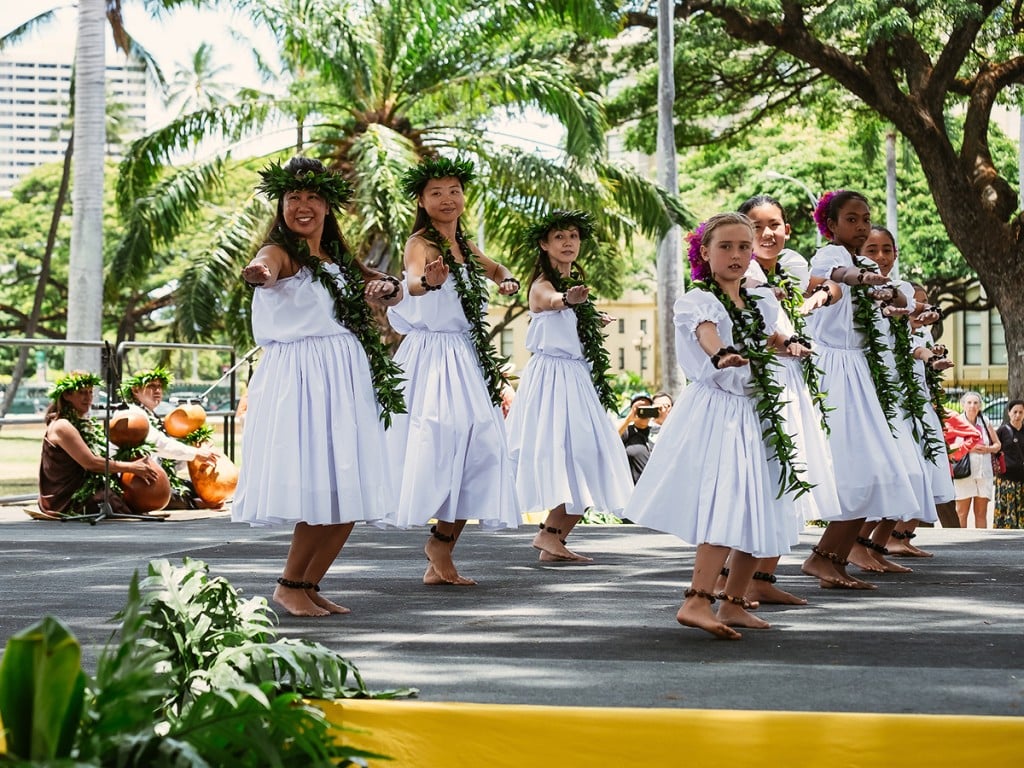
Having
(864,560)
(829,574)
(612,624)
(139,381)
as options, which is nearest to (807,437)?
(829,574)

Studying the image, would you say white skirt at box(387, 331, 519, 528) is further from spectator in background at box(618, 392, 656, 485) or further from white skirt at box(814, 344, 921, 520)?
spectator in background at box(618, 392, 656, 485)

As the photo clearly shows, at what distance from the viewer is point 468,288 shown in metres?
6.64

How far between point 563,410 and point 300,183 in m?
2.57

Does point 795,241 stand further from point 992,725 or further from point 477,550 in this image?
point 992,725

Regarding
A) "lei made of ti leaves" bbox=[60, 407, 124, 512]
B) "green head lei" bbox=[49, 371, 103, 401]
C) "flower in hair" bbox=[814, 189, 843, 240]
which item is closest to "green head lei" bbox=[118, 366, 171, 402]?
"lei made of ti leaves" bbox=[60, 407, 124, 512]

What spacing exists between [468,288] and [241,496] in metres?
1.63

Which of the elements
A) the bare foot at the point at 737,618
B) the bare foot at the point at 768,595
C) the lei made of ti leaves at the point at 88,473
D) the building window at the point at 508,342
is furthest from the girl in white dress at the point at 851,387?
the building window at the point at 508,342

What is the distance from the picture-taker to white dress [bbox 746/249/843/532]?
228 inches

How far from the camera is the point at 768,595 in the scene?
5.82 m

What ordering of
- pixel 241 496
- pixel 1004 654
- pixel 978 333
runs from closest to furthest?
1. pixel 1004 654
2. pixel 241 496
3. pixel 978 333

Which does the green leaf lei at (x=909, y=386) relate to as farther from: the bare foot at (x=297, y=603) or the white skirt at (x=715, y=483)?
the bare foot at (x=297, y=603)

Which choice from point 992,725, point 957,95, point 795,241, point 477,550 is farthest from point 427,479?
point 795,241

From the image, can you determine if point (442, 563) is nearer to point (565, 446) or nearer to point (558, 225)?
point (565, 446)

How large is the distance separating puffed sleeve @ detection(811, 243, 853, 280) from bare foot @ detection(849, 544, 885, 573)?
1513mm
